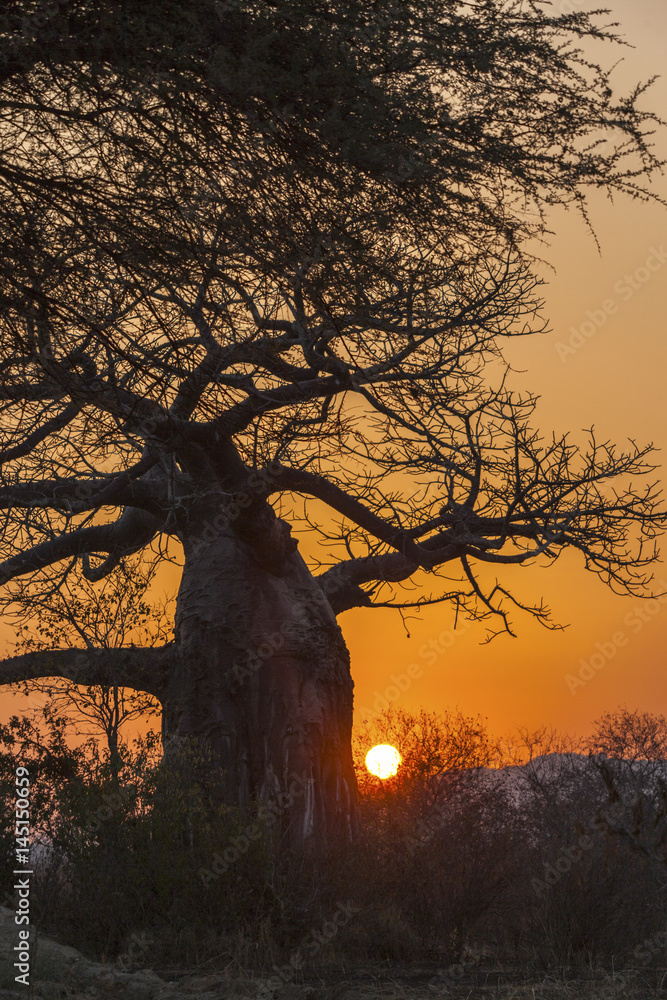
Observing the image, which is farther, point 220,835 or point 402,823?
point 402,823

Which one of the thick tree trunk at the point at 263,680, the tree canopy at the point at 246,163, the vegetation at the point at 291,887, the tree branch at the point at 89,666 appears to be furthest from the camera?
the tree branch at the point at 89,666

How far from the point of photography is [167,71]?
361 cm

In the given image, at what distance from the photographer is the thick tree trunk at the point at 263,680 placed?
9.08 meters

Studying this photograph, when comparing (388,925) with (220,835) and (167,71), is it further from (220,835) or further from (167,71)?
(167,71)

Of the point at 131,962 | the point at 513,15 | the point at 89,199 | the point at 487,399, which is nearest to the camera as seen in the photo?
the point at 89,199

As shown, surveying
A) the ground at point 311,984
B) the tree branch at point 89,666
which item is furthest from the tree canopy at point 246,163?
the tree branch at point 89,666

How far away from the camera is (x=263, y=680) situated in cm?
928

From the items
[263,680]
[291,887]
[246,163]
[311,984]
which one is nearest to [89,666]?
[263,680]

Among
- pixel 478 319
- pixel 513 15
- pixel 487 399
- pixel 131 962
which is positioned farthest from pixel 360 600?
pixel 513 15

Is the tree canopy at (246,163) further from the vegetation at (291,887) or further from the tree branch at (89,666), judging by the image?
the tree branch at (89,666)

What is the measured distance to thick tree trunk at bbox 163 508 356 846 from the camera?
908cm

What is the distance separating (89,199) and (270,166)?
0.77 m

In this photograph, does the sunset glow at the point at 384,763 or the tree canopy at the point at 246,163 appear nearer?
the tree canopy at the point at 246,163

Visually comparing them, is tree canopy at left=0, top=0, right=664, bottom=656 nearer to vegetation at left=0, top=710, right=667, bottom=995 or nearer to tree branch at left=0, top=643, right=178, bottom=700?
vegetation at left=0, top=710, right=667, bottom=995
